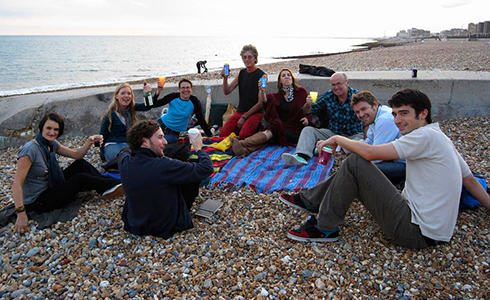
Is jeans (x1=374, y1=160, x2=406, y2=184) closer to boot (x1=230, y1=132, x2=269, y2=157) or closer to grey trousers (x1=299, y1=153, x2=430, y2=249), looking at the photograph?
grey trousers (x1=299, y1=153, x2=430, y2=249)

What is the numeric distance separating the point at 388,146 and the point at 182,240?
1781 mm

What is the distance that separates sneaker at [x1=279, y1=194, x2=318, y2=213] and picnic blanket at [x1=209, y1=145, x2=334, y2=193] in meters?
0.40

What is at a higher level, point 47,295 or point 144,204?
point 144,204

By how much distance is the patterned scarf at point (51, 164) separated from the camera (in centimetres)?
338

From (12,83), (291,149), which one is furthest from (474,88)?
(12,83)

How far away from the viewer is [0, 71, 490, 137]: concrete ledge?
5590 millimetres

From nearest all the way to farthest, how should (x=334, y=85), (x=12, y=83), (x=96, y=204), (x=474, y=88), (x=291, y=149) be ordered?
(x=96, y=204)
(x=334, y=85)
(x=291, y=149)
(x=474, y=88)
(x=12, y=83)

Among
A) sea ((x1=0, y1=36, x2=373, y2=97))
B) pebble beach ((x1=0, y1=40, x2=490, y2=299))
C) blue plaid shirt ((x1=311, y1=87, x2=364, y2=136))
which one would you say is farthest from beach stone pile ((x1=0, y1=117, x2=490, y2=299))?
sea ((x1=0, y1=36, x2=373, y2=97))

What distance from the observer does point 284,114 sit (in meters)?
5.33

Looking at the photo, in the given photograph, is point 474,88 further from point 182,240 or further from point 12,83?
point 12,83

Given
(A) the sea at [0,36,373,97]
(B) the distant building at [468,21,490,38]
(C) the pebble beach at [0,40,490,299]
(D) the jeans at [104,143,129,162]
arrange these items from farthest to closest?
(B) the distant building at [468,21,490,38], (A) the sea at [0,36,373,97], (D) the jeans at [104,143,129,162], (C) the pebble beach at [0,40,490,299]

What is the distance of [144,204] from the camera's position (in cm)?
278

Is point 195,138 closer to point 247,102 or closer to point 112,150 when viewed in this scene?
point 112,150

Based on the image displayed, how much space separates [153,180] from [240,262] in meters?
0.92
